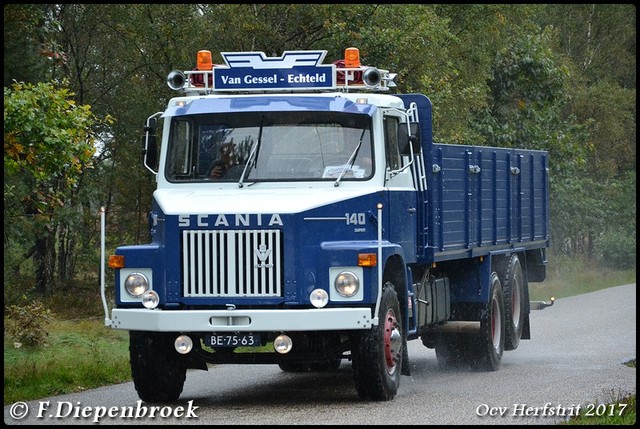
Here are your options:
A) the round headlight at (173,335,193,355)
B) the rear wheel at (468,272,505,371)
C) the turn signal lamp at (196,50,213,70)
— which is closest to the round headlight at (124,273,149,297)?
the round headlight at (173,335,193,355)

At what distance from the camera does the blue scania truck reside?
12055 mm

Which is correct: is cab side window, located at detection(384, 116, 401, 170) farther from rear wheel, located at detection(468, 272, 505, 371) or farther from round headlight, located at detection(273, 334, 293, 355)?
rear wheel, located at detection(468, 272, 505, 371)

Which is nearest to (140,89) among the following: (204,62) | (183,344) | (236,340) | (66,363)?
(66,363)

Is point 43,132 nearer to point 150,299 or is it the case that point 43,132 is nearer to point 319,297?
point 150,299

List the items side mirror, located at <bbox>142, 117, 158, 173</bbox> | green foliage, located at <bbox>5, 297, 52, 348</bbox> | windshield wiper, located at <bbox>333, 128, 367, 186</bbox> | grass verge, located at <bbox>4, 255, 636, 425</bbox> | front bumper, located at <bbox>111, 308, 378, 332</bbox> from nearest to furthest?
front bumper, located at <bbox>111, 308, 378, 332</bbox>
grass verge, located at <bbox>4, 255, 636, 425</bbox>
windshield wiper, located at <bbox>333, 128, 367, 186</bbox>
side mirror, located at <bbox>142, 117, 158, 173</bbox>
green foliage, located at <bbox>5, 297, 52, 348</bbox>

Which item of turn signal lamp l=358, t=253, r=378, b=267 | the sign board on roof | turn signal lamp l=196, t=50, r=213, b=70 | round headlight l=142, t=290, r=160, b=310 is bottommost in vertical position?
round headlight l=142, t=290, r=160, b=310

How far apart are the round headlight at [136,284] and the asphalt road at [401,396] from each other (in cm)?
105

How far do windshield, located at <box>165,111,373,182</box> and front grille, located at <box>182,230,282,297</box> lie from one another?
1.06 metres

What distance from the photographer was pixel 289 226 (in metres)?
12.1

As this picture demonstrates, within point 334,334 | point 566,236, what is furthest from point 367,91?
point 566,236

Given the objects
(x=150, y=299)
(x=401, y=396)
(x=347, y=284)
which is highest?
(x=347, y=284)

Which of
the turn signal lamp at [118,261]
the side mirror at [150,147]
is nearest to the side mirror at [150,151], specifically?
the side mirror at [150,147]

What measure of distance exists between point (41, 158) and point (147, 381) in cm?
488

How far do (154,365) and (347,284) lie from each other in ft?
6.58
